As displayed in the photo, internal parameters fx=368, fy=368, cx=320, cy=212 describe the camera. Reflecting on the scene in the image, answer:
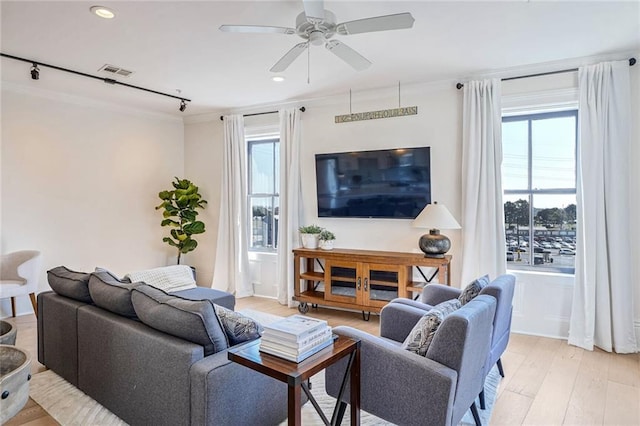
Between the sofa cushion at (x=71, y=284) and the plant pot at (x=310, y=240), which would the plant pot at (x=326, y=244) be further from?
the sofa cushion at (x=71, y=284)

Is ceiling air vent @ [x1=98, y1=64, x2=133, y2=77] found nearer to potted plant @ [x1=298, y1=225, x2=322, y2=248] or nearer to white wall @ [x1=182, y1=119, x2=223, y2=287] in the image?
white wall @ [x1=182, y1=119, x2=223, y2=287]

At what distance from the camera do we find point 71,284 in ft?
8.64

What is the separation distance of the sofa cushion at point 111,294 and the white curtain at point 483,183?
10.6 ft

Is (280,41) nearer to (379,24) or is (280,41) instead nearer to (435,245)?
(379,24)

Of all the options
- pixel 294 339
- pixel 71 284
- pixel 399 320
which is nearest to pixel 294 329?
pixel 294 339

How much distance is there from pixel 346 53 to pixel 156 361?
237 centimetres

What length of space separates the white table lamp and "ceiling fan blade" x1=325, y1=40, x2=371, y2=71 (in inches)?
65.8

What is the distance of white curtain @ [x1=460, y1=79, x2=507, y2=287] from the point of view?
3848 mm

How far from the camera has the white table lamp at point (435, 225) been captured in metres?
3.73

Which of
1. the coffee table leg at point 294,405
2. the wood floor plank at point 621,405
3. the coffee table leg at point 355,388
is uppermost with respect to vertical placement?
the coffee table leg at point 294,405

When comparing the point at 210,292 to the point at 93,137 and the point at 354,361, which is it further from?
the point at 93,137

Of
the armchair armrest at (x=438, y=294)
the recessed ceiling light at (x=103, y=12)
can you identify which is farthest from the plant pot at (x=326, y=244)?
the recessed ceiling light at (x=103, y=12)

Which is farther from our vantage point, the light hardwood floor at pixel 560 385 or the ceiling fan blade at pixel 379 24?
the light hardwood floor at pixel 560 385

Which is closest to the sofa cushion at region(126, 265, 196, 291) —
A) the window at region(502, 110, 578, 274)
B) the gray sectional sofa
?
the gray sectional sofa
